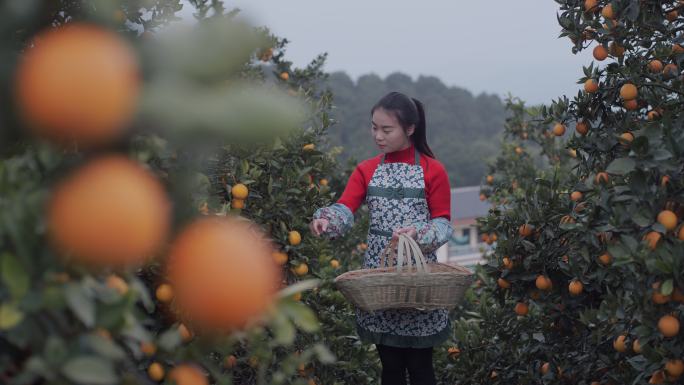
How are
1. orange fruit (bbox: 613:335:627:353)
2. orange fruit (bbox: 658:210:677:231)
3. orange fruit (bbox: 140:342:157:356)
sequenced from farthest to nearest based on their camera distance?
1. orange fruit (bbox: 613:335:627:353)
2. orange fruit (bbox: 658:210:677:231)
3. orange fruit (bbox: 140:342:157:356)

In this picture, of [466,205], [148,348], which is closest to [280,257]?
[148,348]

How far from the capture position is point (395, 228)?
253 cm

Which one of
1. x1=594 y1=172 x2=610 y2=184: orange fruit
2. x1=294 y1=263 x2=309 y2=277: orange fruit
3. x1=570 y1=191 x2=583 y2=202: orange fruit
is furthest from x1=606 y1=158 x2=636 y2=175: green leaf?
x1=294 y1=263 x2=309 y2=277: orange fruit

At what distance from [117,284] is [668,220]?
1.26m

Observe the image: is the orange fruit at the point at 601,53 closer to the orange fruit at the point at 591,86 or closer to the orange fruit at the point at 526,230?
the orange fruit at the point at 591,86

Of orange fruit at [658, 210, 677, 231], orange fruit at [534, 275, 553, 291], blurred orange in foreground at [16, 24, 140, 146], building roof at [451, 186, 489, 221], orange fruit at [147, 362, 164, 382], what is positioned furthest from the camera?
building roof at [451, 186, 489, 221]

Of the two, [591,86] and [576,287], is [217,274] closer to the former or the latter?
[576,287]

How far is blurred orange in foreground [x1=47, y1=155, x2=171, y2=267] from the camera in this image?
483 mm

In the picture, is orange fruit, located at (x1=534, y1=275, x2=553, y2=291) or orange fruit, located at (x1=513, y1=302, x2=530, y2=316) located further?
orange fruit, located at (x1=513, y1=302, x2=530, y2=316)

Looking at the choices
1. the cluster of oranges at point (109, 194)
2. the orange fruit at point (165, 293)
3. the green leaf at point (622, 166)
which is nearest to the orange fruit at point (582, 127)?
the green leaf at point (622, 166)

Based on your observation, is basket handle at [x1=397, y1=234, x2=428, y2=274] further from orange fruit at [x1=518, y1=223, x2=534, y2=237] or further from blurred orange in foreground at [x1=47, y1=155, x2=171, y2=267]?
blurred orange in foreground at [x1=47, y1=155, x2=171, y2=267]

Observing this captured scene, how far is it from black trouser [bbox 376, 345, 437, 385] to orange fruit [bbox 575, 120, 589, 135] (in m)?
0.89

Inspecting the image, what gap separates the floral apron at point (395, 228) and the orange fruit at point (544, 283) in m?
0.33

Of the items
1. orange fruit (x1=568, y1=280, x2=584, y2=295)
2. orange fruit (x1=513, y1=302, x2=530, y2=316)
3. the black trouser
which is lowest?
the black trouser
